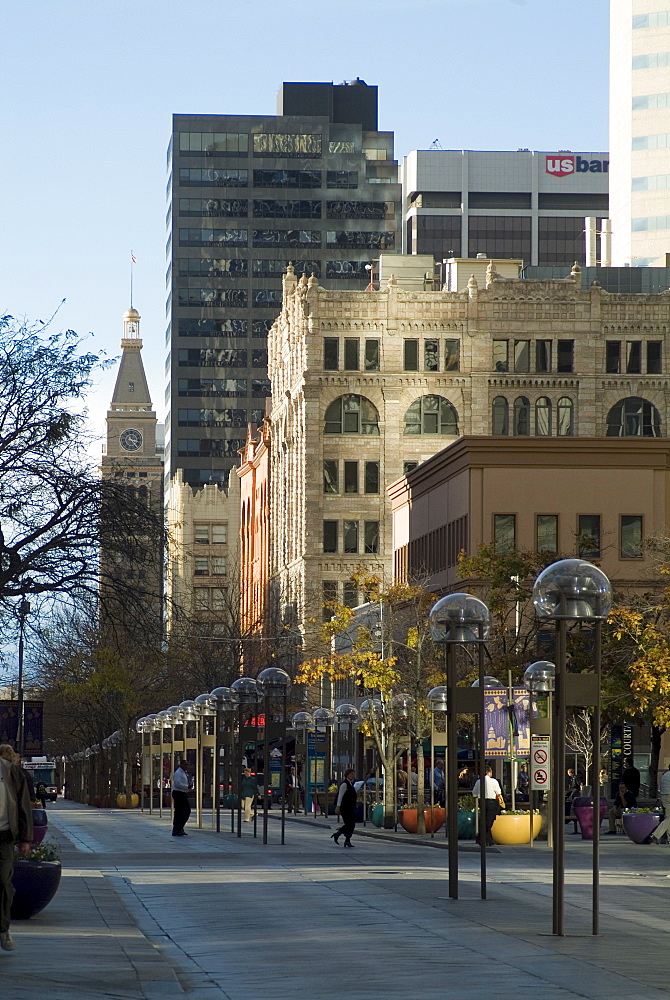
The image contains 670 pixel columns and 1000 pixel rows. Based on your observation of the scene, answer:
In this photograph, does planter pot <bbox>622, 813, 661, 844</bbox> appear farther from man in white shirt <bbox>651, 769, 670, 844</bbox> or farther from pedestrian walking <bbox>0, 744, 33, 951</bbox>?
pedestrian walking <bbox>0, 744, 33, 951</bbox>

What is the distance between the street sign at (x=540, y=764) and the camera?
4006 cm

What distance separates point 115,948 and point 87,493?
18.3m

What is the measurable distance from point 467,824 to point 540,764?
2011mm

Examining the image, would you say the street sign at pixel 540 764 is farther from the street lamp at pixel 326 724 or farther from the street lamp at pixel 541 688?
the street lamp at pixel 326 724

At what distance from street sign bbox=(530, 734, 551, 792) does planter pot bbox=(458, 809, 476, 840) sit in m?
1.45

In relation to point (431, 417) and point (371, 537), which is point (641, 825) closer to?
point (371, 537)

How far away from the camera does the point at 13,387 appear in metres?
35.2

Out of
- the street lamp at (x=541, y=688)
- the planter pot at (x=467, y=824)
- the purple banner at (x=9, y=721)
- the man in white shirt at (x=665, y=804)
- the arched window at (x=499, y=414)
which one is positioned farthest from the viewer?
the arched window at (x=499, y=414)

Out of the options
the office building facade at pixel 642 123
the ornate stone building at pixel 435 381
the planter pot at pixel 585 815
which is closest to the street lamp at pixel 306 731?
the planter pot at pixel 585 815

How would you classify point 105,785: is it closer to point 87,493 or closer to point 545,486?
point 545,486

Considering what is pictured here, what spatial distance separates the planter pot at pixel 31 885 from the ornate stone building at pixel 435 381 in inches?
3385

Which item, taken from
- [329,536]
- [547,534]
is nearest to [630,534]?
[547,534]

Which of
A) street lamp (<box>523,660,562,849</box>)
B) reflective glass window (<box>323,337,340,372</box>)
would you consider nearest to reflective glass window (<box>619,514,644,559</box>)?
street lamp (<box>523,660,562,849</box>)

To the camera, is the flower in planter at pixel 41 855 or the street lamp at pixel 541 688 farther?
the street lamp at pixel 541 688
